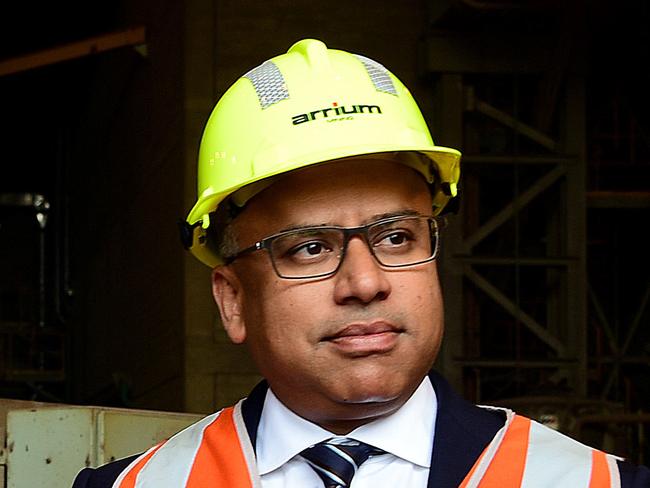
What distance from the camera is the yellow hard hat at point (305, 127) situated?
208cm

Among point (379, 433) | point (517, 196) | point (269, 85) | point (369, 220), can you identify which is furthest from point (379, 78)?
point (517, 196)

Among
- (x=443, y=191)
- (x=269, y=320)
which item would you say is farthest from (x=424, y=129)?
(x=269, y=320)

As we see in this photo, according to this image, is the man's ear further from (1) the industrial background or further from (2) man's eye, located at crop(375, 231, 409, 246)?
(1) the industrial background

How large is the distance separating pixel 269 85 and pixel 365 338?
0.52m

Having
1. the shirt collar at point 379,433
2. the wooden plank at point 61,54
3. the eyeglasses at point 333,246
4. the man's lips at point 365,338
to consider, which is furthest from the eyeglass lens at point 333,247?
the wooden plank at point 61,54

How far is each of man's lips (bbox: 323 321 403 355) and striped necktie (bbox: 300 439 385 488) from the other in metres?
0.19

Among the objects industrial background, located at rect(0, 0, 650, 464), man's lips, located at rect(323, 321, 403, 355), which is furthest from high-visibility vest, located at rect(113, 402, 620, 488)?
industrial background, located at rect(0, 0, 650, 464)

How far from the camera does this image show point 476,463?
1999 millimetres

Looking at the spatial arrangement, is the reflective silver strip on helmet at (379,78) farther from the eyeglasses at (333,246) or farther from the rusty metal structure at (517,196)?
the rusty metal structure at (517,196)

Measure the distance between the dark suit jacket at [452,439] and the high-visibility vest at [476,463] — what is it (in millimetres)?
16

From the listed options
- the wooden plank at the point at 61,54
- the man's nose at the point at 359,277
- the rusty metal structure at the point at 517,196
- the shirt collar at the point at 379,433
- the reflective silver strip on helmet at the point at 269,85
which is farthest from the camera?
the wooden plank at the point at 61,54

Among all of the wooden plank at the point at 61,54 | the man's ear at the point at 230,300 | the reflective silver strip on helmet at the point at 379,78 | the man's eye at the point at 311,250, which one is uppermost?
the wooden plank at the point at 61,54

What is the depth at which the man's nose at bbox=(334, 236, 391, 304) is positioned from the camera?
194cm

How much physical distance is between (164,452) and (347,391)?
17.5 inches
